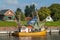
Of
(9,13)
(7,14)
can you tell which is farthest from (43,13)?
(7,14)

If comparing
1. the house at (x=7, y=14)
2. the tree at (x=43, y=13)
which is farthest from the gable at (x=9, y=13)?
the tree at (x=43, y=13)

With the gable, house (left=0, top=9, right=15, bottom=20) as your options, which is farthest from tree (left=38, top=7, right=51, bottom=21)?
house (left=0, top=9, right=15, bottom=20)

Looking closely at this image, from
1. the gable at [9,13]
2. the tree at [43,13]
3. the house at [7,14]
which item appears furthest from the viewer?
the tree at [43,13]

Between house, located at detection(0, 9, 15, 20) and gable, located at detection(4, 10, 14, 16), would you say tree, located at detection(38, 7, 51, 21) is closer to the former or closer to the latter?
gable, located at detection(4, 10, 14, 16)

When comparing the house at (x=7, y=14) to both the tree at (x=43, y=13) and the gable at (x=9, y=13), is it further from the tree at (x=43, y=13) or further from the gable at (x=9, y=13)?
the tree at (x=43, y=13)

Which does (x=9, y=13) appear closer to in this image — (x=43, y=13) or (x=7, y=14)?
(x=7, y=14)

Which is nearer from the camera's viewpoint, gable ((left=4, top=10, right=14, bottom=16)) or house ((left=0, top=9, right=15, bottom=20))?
house ((left=0, top=9, right=15, bottom=20))

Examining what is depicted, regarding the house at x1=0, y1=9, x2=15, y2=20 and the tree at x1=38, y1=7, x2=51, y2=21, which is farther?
the tree at x1=38, y1=7, x2=51, y2=21

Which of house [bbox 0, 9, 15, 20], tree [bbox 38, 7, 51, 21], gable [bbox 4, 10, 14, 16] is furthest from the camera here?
tree [bbox 38, 7, 51, 21]

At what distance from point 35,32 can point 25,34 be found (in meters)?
2.82

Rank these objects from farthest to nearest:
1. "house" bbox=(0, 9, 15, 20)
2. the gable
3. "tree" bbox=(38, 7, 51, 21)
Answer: "tree" bbox=(38, 7, 51, 21)
the gable
"house" bbox=(0, 9, 15, 20)

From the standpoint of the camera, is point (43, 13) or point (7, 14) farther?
point (43, 13)

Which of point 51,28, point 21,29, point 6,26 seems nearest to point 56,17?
point 51,28

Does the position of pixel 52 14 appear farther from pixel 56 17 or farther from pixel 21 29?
pixel 21 29
